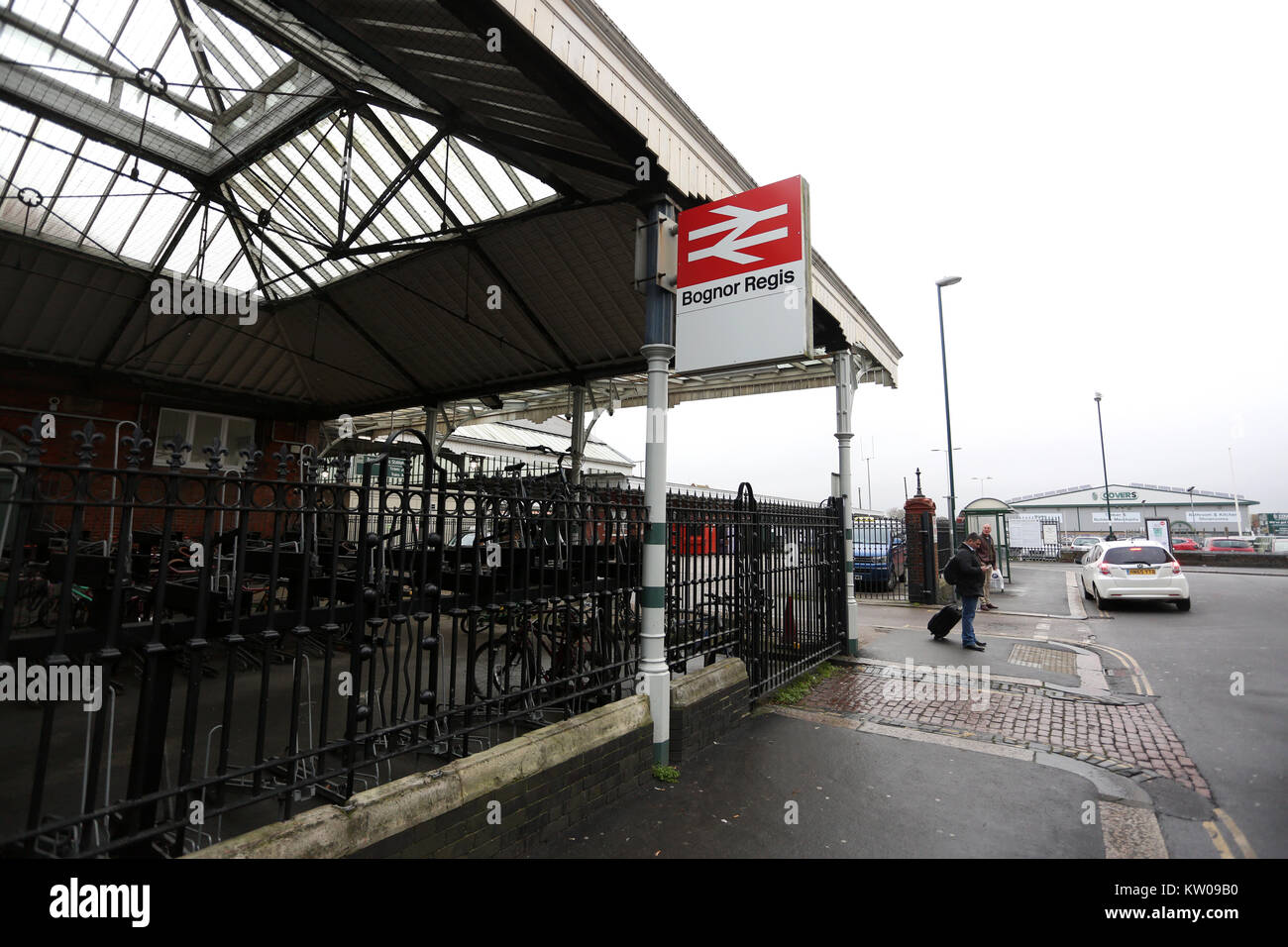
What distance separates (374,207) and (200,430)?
1065 cm

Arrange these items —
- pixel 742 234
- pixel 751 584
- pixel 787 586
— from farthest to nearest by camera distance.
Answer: pixel 787 586
pixel 751 584
pixel 742 234

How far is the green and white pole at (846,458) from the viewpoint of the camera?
866 centimetres

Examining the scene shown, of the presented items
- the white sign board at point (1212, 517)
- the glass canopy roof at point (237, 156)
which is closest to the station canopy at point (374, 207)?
the glass canopy roof at point (237, 156)

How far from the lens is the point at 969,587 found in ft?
30.0

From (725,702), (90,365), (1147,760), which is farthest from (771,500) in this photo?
(90,365)

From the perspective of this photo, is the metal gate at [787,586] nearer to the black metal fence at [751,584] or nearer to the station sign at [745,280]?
the black metal fence at [751,584]

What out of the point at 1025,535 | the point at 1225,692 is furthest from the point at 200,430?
the point at 1025,535

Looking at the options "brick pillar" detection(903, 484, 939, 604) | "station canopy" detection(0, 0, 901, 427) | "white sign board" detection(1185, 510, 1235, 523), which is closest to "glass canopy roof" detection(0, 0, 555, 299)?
"station canopy" detection(0, 0, 901, 427)

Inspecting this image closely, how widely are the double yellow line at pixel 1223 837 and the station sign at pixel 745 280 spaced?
12.5 feet

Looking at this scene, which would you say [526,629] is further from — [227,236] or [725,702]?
[227,236]

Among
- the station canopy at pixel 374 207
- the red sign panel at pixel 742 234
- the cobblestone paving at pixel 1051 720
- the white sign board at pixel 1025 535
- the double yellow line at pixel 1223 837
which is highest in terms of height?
the station canopy at pixel 374 207

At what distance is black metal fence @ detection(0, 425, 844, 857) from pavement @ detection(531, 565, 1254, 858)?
0.87 m

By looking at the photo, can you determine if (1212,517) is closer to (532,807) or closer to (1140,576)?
(1140,576)
